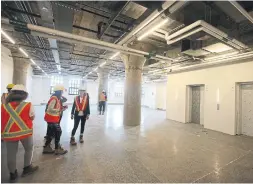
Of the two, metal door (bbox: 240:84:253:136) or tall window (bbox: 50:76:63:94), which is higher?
tall window (bbox: 50:76:63:94)

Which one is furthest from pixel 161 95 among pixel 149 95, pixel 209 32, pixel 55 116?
pixel 55 116

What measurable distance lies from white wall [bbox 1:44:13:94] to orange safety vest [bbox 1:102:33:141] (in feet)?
17.2

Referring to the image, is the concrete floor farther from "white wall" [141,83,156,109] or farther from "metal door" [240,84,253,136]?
"white wall" [141,83,156,109]

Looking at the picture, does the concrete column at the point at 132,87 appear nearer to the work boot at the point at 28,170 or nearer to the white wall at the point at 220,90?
the white wall at the point at 220,90

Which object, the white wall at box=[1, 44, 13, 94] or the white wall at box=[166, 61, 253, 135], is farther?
the white wall at box=[1, 44, 13, 94]

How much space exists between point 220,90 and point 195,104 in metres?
1.65

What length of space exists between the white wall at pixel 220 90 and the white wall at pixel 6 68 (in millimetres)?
8115

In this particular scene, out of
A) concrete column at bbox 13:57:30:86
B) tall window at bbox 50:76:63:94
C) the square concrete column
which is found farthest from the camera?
tall window at bbox 50:76:63:94

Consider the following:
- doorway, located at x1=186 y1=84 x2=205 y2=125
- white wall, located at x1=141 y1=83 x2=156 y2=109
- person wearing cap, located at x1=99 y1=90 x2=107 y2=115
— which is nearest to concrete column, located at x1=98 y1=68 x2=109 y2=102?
person wearing cap, located at x1=99 y1=90 x2=107 y2=115

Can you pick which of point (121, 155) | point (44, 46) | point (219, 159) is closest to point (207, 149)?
point (219, 159)

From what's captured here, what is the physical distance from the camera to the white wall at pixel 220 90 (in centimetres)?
525

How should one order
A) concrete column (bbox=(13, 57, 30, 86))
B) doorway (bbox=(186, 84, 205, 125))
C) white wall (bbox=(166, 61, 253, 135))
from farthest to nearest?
concrete column (bbox=(13, 57, 30, 86)) < doorway (bbox=(186, 84, 205, 125)) < white wall (bbox=(166, 61, 253, 135))

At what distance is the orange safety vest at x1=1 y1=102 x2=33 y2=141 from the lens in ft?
6.68

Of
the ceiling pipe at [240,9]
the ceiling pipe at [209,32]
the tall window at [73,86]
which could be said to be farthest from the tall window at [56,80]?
the ceiling pipe at [240,9]
